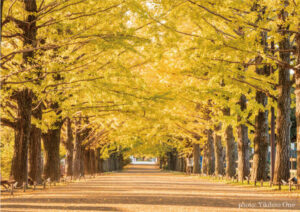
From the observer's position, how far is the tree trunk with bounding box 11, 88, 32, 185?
1886 centimetres

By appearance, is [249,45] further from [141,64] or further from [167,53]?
[141,64]

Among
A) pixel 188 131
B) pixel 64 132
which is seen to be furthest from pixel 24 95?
pixel 188 131

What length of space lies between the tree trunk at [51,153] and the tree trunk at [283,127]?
12534 millimetres

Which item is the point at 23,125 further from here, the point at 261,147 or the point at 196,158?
the point at 196,158

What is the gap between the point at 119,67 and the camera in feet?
54.7

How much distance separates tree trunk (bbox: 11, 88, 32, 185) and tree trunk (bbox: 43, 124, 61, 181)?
21.2 ft

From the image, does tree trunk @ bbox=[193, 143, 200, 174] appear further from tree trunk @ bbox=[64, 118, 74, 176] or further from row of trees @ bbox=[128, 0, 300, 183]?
row of trees @ bbox=[128, 0, 300, 183]

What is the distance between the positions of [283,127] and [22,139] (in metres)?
11.0

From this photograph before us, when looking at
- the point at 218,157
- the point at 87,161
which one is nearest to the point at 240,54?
the point at 218,157

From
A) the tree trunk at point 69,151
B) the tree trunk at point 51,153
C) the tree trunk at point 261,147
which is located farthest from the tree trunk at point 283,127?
the tree trunk at point 69,151

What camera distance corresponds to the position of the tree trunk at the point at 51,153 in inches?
1009

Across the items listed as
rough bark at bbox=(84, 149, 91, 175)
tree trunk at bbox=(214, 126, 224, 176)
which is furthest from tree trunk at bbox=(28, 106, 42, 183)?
rough bark at bbox=(84, 149, 91, 175)

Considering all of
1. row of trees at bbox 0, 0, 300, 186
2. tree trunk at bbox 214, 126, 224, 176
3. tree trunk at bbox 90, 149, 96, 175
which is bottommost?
tree trunk at bbox 90, 149, 96, 175

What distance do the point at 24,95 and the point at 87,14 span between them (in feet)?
19.6
